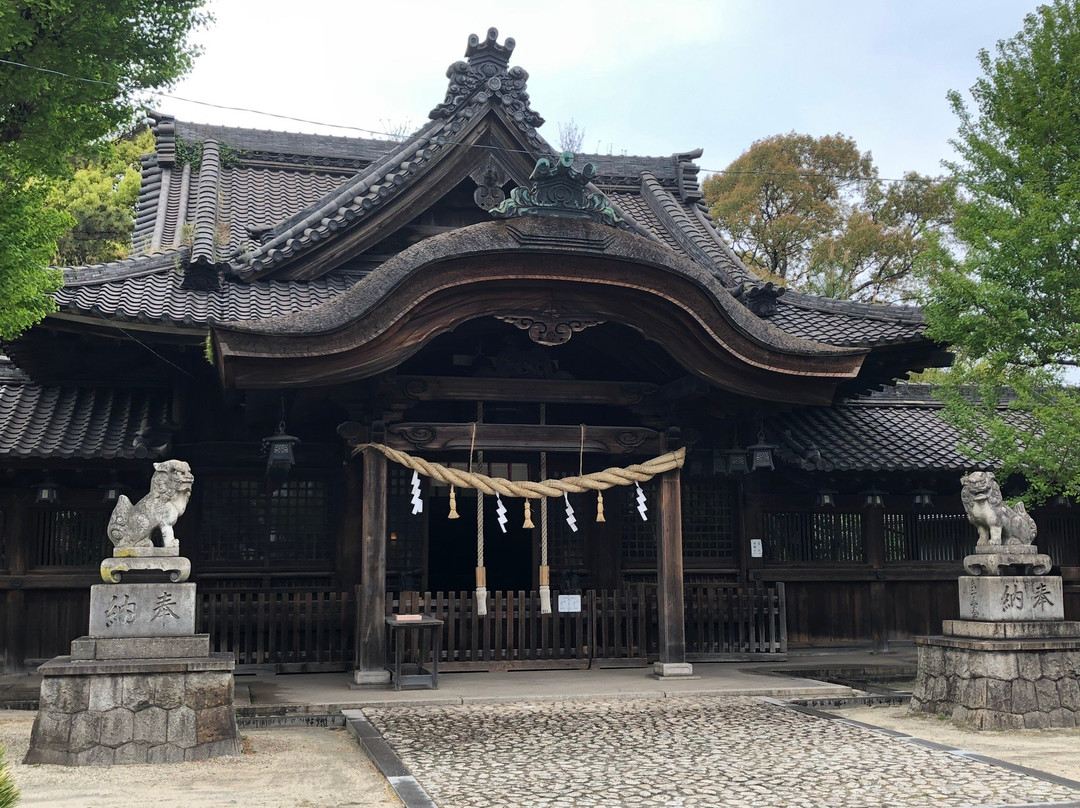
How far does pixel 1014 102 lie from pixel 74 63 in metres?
9.97

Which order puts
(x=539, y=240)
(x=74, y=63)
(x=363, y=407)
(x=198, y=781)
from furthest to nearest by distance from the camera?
(x=363, y=407)
(x=539, y=240)
(x=74, y=63)
(x=198, y=781)

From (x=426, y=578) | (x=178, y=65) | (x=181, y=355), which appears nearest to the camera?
(x=178, y=65)

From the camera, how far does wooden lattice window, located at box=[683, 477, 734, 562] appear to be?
14508 millimetres

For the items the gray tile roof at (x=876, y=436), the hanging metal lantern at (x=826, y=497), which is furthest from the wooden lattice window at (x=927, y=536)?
the hanging metal lantern at (x=826, y=497)

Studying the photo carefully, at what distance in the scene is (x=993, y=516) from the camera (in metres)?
9.91

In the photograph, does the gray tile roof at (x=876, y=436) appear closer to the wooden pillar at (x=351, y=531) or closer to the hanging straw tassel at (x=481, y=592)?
the hanging straw tassel at (x=481, y=592)

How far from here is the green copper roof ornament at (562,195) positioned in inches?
437

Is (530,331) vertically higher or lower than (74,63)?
lower

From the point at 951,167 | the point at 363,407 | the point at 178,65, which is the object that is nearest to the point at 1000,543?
the point at 951,167

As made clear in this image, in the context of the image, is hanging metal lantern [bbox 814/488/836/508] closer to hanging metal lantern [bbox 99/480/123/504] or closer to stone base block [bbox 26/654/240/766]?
stone base block [bbox 26/654/240/766]

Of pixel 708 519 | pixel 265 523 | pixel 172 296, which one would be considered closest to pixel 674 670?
pixel 708 519

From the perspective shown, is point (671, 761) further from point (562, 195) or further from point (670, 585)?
point (562, 195)

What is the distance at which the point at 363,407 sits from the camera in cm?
1154

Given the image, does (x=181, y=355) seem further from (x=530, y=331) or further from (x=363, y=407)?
(x=530, y=331)
